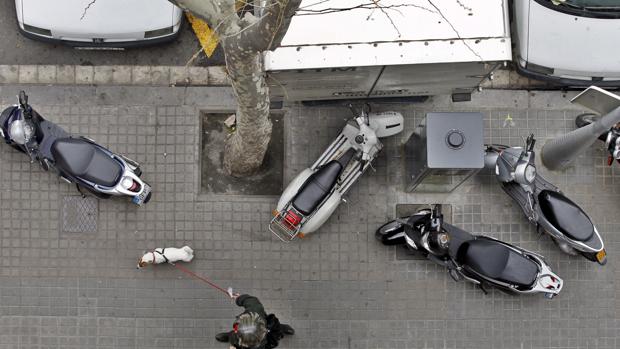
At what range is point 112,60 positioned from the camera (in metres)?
9.36

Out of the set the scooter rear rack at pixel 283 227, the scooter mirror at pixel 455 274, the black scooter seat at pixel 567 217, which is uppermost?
the black scooter seat at pixel 567 217

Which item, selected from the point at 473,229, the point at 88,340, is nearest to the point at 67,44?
the point at 88,340

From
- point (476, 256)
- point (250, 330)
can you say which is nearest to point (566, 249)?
point (476, 256)

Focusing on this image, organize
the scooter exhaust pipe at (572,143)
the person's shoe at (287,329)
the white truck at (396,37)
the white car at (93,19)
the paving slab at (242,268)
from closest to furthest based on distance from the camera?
the white truck at (396,37) < the scooter exhaust pipe at (572,143) < the person's shoe at (287,329) < the white car at (93,19) < the paving slab at (242,268)

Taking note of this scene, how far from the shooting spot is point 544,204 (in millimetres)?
8391

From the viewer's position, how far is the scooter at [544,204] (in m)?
8.30

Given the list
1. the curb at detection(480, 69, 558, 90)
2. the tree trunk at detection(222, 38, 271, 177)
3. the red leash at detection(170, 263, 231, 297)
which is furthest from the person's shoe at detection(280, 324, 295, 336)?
the curb at detection(480, 69, 558, 90)

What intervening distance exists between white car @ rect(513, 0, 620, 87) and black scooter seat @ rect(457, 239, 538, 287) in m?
2.83

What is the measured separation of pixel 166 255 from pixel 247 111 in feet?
9.56

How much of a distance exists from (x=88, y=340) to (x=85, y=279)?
904 mm

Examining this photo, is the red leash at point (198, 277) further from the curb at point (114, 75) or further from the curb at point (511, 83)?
the curb at point (511, 83)

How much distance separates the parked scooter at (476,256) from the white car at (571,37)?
2789 mm

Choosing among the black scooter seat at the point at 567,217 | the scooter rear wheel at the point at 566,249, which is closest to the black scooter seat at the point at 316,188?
the black scooter seat at the point at 567,217

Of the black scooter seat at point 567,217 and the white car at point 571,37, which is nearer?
the black scooter seat at point 567,217
